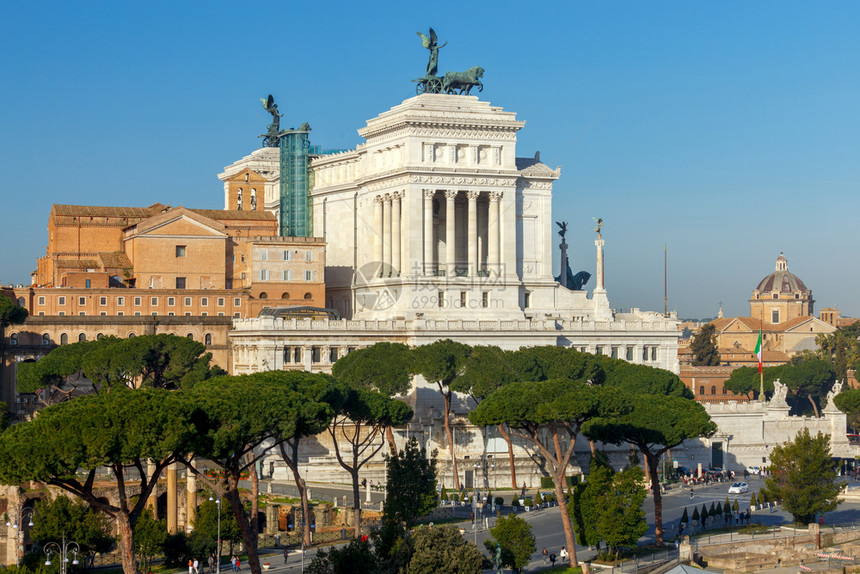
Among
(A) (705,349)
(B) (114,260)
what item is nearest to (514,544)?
(B) (114,260)

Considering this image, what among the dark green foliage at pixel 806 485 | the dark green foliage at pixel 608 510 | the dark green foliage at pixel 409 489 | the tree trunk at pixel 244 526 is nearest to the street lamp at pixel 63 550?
the tree trunk at pixel 244 526

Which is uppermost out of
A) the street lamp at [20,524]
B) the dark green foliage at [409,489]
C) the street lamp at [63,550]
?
the dark green foliage at [409,489]

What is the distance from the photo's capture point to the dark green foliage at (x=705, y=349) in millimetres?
183000

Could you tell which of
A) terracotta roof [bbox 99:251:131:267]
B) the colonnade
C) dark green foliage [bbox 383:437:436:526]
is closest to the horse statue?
the colonnade

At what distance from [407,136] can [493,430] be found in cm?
2617

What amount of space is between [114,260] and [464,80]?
31.7 meters

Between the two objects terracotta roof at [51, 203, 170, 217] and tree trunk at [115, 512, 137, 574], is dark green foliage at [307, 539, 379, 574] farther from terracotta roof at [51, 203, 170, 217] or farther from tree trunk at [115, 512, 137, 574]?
terracotta roof at [51, 203, 170, 217]

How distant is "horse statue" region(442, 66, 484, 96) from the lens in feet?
399

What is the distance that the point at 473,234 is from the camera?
120 metres

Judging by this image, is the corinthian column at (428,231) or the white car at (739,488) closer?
the white car at (739,488)

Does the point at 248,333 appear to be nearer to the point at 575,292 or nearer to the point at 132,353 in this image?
the point at 132,353

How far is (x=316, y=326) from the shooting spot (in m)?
110

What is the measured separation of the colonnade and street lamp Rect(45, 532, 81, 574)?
5100 centimetres

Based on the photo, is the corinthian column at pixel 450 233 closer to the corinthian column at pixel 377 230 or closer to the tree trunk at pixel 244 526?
the corinthian column at pixel 377 230
